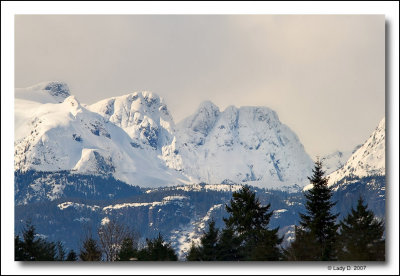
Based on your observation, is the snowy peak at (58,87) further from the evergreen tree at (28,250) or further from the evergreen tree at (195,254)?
the evergreen tree at (195,254)

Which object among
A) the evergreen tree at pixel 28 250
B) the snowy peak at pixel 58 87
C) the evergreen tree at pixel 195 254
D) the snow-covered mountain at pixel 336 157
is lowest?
the evergreen tree at pixel 195 254

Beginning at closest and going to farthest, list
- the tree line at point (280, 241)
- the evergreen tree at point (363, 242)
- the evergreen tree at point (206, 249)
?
the evergreen tree at point (363, 242)
the tree line at point (280, 241)
the evergreen tree at point (206, 249)

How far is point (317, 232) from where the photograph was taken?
34.0 meters

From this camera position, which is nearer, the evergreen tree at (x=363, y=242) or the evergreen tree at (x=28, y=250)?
the evergreen tree at (x=363, y=242)

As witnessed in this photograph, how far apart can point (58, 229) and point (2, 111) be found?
505 feet

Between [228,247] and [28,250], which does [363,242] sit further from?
[28,250]

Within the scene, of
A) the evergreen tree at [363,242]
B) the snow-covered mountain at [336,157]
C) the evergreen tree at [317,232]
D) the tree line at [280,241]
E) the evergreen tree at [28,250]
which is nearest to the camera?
the evergreen tree at [363,242]

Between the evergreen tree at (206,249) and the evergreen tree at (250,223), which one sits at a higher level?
the evergreen tree at (250,223)

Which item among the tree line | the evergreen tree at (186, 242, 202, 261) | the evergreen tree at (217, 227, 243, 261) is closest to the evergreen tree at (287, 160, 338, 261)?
the tree line

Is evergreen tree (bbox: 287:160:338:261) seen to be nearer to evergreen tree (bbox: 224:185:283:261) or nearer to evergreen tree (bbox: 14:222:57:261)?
evergreen tree (bbox: 224:185:283:261)

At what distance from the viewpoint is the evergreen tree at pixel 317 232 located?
29.0 meters

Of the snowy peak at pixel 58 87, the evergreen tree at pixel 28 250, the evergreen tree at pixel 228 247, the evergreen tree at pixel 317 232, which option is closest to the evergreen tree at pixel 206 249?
the evergreen tree at pixel 228 247

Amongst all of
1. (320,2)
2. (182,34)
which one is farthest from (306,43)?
(182,34)

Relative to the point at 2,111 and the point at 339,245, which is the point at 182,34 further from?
the point at 339,245
